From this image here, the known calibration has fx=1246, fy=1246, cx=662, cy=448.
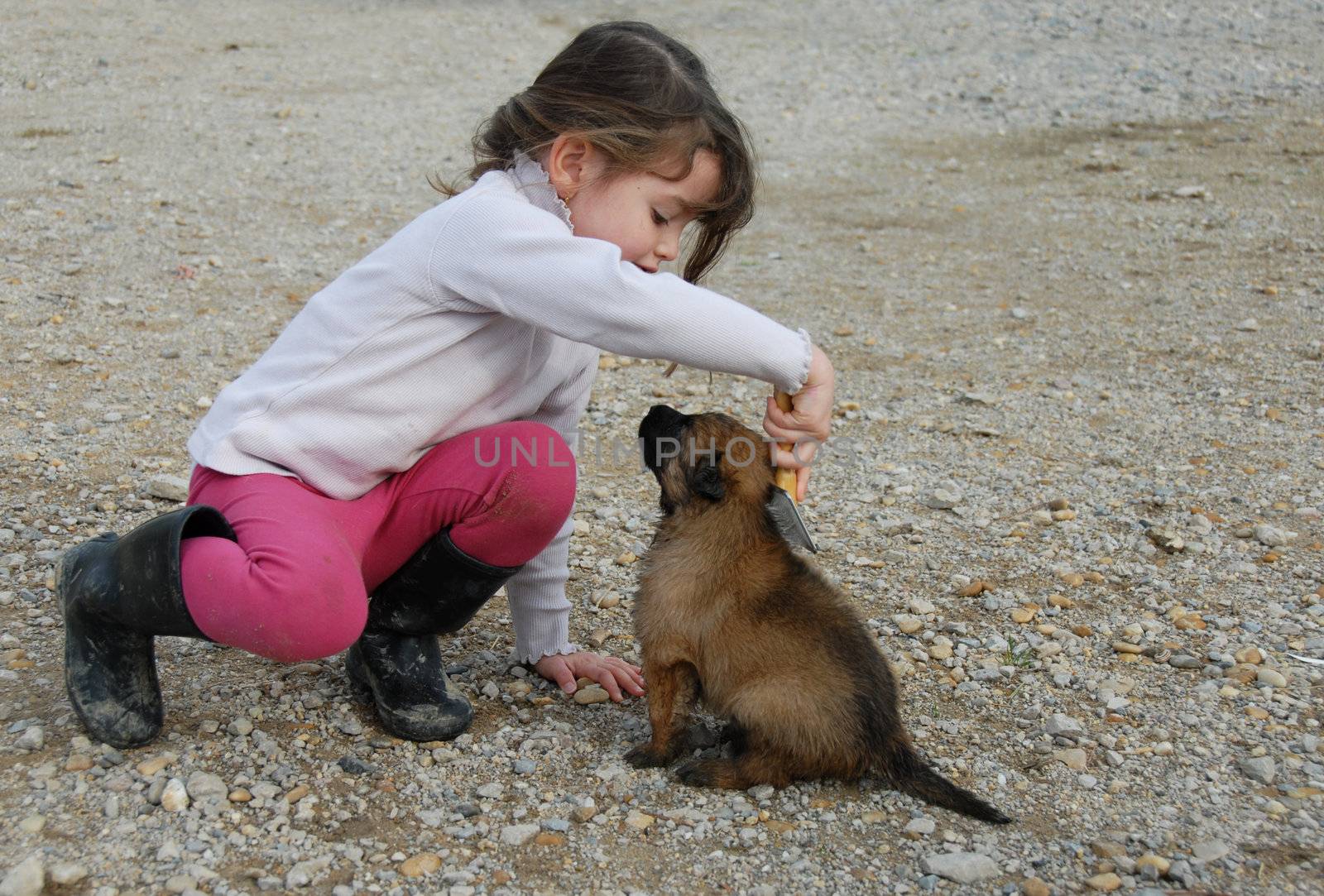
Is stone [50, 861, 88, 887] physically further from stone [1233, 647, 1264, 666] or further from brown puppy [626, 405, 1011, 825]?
stone [1233, 647, 1264, 666]

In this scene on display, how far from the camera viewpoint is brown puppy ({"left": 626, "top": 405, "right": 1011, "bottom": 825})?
269cm

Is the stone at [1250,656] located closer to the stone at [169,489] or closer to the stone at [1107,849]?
the stone at [1107,849]

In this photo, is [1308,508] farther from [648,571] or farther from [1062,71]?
[1062,71]

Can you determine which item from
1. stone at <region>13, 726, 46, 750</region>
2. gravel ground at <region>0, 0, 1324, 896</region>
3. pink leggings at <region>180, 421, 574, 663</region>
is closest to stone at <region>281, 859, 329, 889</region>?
gravel ground at <region>0, 0, 1324, 896</region>

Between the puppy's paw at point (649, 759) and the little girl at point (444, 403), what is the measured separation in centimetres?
42

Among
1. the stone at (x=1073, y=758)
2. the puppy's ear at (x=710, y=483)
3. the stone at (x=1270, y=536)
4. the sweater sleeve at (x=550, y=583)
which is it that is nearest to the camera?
the stone at (x=1073, y=758)

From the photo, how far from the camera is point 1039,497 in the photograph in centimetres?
434

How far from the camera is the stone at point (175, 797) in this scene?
8.10 feet

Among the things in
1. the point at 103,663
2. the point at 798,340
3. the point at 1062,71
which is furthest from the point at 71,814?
the point at 1062,71

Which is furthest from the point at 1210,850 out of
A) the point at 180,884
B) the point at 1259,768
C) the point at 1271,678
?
the point at 180,884

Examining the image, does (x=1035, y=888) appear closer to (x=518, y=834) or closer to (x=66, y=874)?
(x=518, y=834)

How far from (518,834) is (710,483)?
0.90 meters

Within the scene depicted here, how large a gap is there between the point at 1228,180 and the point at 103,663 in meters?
8.05

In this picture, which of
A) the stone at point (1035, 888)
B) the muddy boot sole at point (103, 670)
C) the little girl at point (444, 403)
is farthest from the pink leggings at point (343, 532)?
the stone at point (1035, 888)
